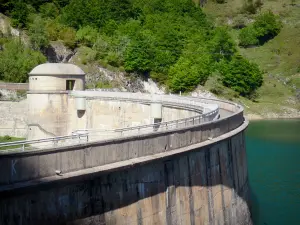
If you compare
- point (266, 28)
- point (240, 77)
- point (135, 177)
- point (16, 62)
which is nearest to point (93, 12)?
point (16, 62)

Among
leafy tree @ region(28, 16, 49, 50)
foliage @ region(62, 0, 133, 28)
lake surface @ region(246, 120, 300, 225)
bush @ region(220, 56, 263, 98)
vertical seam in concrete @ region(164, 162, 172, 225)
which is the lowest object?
lake surface @ region(246, 120, 300, 225)

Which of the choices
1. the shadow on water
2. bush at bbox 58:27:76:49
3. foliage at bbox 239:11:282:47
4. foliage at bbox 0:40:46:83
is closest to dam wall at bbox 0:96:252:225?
the shadow on water

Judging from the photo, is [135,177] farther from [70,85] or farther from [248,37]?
[248,37]

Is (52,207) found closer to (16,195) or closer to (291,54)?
(16,195)

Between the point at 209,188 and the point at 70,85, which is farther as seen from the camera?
the point at 70,85

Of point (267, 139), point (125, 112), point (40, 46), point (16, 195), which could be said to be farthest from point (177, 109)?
point (40, 46)

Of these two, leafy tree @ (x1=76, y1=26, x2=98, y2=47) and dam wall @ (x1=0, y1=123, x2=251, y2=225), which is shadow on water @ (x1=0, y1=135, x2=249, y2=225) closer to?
dam wall @ (x1=0, y1=123, x2=251, y2=225)

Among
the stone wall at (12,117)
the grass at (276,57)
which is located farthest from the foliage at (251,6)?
the stone wall at (12,117)
